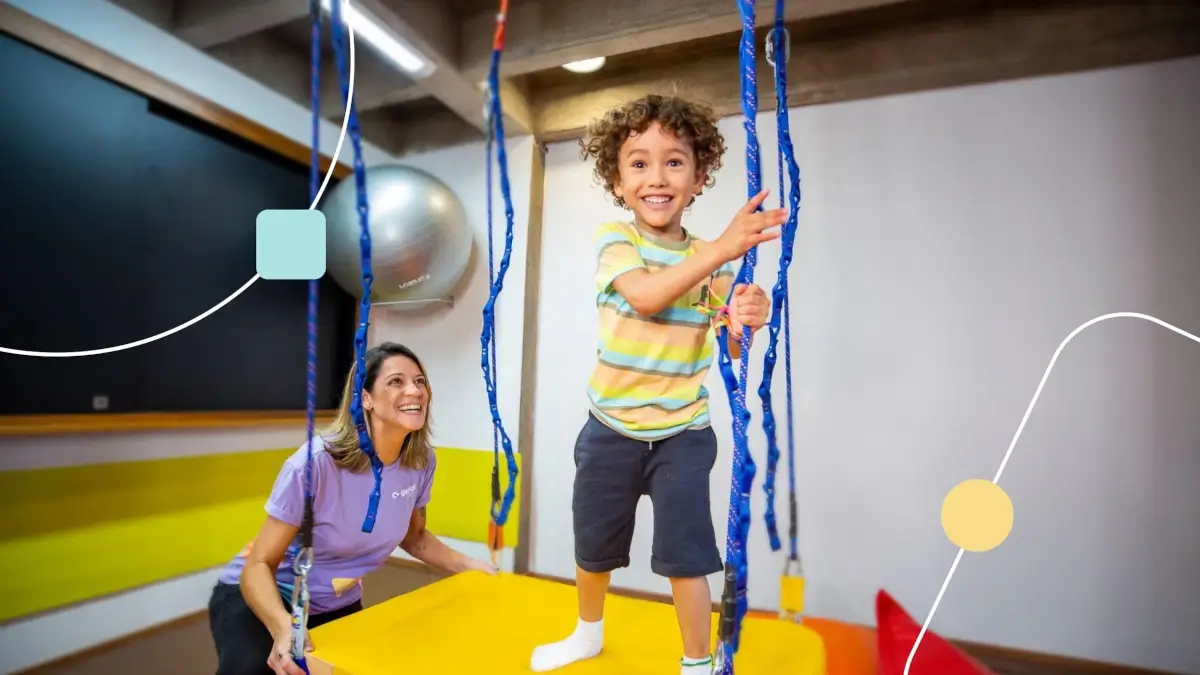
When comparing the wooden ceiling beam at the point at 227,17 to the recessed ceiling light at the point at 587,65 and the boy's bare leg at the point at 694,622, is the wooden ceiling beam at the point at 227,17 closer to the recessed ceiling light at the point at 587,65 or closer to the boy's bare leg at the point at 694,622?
the recessed ceiling light at the point at 587,65

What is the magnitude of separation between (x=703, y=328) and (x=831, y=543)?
1.15 m

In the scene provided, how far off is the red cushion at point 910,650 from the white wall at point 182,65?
1.29 meters

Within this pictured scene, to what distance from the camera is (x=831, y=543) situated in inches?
62.2

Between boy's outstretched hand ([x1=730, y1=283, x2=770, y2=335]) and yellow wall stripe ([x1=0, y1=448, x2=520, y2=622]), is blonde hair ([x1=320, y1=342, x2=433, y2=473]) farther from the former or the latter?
boy's outstretched hand ([x1=730, y1=283, x2=770, y2=335])

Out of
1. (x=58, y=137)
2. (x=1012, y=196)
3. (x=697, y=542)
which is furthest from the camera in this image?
(x=1012, y=196)

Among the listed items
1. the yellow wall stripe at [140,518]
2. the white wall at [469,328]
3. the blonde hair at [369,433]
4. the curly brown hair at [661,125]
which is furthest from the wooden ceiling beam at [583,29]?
the yellow wall stripe at [140,518]

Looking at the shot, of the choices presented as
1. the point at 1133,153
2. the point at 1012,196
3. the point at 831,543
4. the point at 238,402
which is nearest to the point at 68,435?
the point at 238,402

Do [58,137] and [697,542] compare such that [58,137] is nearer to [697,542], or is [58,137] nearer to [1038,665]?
[697,542]

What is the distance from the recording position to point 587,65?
97 cm

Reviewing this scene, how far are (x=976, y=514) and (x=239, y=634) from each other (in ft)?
3.25

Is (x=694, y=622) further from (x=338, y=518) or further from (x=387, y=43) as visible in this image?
(x=387, y=43)

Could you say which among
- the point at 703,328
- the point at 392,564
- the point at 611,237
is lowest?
the point at 392,564

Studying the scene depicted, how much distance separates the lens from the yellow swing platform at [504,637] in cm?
73

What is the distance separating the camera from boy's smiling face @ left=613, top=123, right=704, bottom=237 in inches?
26.2
